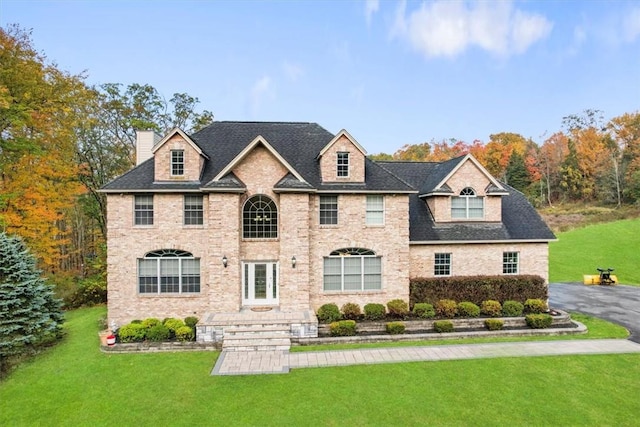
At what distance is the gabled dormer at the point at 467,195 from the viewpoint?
20.5 meters

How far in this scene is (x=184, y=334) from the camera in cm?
1531

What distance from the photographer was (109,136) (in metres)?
34.8

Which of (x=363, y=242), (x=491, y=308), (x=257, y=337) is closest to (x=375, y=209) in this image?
(x=363, y=242)

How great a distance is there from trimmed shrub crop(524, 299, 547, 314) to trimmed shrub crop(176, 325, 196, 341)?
55.0ft

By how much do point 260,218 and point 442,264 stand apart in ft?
34.2

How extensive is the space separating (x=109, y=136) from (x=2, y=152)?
36.8 feet

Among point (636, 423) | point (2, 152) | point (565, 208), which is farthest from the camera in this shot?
point (565, 208)

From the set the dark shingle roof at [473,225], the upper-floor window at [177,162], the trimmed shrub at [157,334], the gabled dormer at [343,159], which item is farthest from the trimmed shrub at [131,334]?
the dark shingle roof at [473,225]

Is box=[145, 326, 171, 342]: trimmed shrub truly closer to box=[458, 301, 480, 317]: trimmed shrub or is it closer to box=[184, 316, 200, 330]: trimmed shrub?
box=[184, 316, 200, 330]: trimmed shrub

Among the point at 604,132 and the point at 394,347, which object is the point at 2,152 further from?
the point at 604,132

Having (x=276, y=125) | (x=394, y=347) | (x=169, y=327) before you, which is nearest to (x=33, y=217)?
(x=169, y=327)

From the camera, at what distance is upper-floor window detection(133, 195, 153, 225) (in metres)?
17.5

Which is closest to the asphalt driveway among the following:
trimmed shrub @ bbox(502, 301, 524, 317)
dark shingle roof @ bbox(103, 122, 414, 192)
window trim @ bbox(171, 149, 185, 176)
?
trimmed shrub @ bbox(502, 301, 524, 317)

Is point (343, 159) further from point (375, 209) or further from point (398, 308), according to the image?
point (398, 308)
